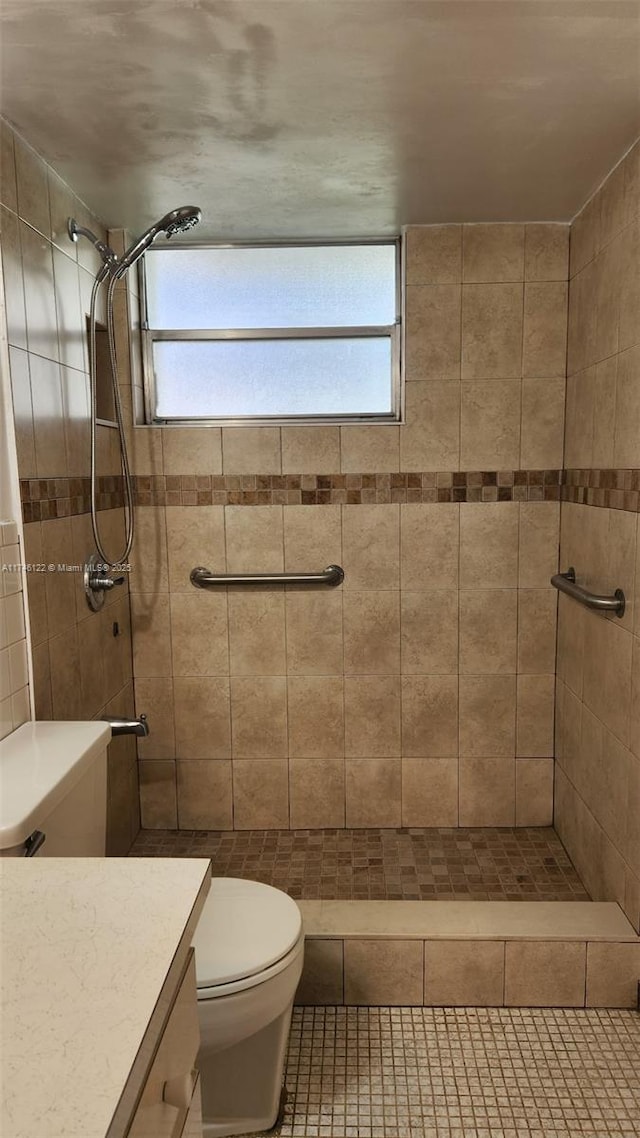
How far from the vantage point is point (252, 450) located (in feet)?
8.82

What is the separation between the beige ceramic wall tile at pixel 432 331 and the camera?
2623 millimetres

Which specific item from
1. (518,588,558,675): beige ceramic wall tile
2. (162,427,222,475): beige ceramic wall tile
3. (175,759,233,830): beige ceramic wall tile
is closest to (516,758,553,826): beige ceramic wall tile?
(518,588,558,675): beige ceramic wall tile

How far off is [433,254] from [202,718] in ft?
5.83

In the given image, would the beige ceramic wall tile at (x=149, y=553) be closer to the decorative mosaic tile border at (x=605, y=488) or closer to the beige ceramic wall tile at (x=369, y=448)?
the beige ceramic wall tile at (x=369, y=448)

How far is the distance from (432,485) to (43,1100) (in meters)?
2.24

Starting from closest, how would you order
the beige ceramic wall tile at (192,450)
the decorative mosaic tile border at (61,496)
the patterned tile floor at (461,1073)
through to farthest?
the patterned tile floor at (461,1073) → the decorative mosaic tile border at (61,496) → the beige ceramic wall tile at (192,450)

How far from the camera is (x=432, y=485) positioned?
2691 millimetres

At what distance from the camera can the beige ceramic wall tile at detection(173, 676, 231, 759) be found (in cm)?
280

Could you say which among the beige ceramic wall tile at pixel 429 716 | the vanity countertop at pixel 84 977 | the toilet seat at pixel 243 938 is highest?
the vanity countertop at pixel 84 977

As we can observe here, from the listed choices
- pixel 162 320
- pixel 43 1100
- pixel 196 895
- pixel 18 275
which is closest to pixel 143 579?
pixel 162 320

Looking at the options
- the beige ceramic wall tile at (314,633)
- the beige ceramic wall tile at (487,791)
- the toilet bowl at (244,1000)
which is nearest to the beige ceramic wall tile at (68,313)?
the beige ceramic wall tile at (314,633)

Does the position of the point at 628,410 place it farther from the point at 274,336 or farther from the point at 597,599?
the point at 274,336

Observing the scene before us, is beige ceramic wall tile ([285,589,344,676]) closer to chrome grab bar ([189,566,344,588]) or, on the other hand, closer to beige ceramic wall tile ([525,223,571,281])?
chrome grab bar ([189,566,344,588])

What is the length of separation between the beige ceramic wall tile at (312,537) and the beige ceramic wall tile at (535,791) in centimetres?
100
